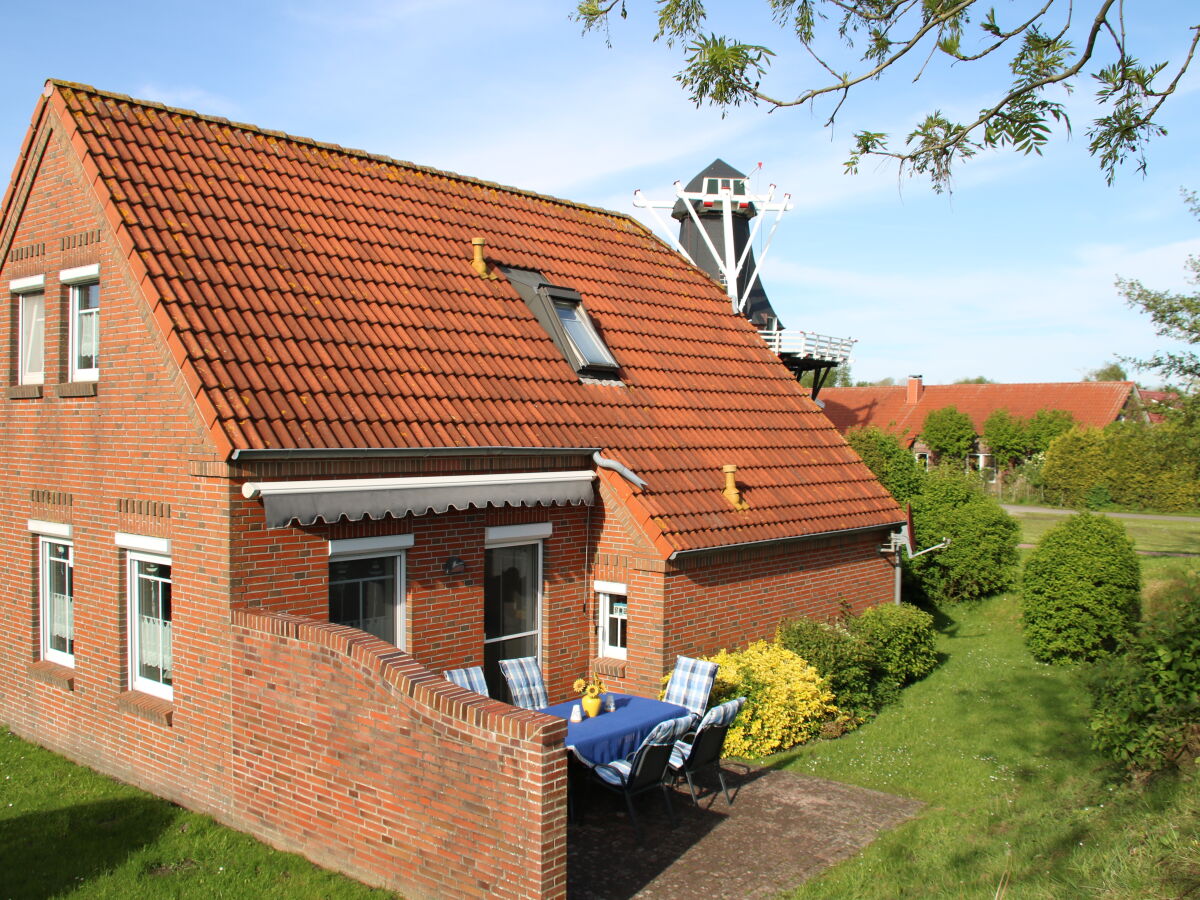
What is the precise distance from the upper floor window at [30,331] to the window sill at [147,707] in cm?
400

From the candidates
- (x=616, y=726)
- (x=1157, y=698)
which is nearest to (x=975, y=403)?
(x=1157, y=698)

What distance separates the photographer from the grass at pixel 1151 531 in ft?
92.5

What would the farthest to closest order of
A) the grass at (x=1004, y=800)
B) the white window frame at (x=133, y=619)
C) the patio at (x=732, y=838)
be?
1. the white window frame at (x=133, y=619)
2. the patio at (x=732, y=838)
3. the grass at (x=1004, y=800)

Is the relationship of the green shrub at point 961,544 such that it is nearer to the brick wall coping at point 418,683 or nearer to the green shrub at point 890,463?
the green shrub at point 890,463

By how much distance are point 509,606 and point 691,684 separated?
89.6 inches

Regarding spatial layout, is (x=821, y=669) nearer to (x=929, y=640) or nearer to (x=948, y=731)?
(x=948, y=731)

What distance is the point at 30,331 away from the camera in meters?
11.3

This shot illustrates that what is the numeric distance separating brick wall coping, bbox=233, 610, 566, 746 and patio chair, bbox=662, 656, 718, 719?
11.3 feet

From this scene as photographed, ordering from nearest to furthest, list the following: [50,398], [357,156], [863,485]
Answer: [50,398] < [357,156] < [863,485]

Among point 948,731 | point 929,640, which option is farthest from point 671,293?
point 948,731

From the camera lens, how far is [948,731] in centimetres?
1143

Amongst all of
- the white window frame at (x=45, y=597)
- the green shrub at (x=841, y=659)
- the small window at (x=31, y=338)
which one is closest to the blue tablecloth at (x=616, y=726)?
the green shrub at (x=841, y=659)

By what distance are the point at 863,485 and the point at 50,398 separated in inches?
444

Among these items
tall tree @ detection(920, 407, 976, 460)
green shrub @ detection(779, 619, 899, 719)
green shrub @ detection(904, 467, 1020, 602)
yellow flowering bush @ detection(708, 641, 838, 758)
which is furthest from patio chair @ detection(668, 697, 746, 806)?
tall tree @ detection(920, 407, 976, 460)
